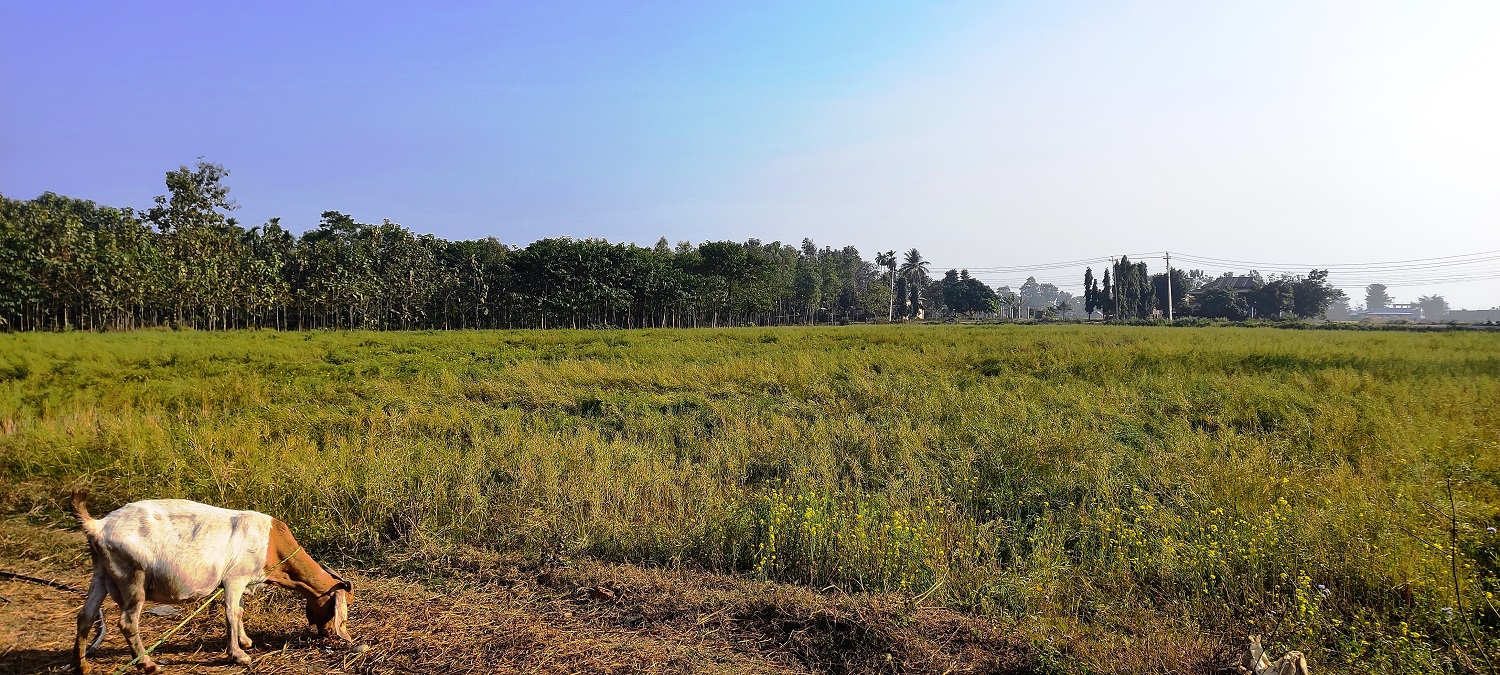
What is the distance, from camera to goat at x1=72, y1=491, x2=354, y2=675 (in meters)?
2.93

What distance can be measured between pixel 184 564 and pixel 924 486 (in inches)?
232

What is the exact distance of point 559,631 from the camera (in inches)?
140

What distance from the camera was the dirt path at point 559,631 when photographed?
10.6ft

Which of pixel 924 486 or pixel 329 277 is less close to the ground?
pixel 329 277

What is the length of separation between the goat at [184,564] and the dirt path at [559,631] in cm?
22

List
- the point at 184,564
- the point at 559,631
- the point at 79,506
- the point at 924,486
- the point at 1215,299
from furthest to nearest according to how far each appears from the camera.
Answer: the point at 1215,299
the point at 924,486
the point at 559,631
the point at 184,564
the point at 79,506

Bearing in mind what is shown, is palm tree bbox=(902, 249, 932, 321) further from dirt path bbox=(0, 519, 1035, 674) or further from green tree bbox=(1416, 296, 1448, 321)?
green tree bbox=(1416, 296, 1448, 321)

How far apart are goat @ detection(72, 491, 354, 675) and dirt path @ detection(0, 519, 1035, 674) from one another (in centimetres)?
22

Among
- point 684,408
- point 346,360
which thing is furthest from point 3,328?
point 684,408

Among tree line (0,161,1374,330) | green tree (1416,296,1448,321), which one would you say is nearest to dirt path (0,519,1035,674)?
tree line (0,161,1374,330)

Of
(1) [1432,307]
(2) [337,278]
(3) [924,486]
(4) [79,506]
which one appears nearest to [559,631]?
(4) [79,506]

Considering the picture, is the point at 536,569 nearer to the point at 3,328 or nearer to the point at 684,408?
the point at 684,408

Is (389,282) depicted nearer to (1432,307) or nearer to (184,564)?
(184,564)

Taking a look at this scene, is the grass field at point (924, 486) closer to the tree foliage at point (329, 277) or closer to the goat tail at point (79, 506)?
the goat tail at point (79, 506)
